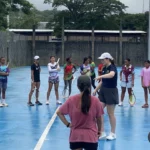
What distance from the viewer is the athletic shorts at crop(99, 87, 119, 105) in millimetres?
11016

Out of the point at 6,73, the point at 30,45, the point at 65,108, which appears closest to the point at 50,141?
the point at 65,108

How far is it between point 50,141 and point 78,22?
5769 cm

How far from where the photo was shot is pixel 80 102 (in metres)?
6.48

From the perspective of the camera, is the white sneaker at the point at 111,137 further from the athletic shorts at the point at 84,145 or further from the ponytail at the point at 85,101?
the ponytail at the point at 85,101

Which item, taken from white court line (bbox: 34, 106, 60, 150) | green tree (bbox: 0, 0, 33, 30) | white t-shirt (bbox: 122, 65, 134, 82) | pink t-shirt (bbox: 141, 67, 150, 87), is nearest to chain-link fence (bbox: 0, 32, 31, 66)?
green tree (bbox: 0, 0, 33, 30)

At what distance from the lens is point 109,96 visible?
36.2 feet

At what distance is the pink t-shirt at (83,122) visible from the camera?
6.46 m

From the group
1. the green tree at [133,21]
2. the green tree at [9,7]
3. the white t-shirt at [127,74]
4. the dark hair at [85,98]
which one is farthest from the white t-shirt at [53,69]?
the green tree at [133,21]

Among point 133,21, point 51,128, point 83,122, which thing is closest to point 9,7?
point 133,21

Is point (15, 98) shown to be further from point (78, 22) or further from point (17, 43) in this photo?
point (78, 22)

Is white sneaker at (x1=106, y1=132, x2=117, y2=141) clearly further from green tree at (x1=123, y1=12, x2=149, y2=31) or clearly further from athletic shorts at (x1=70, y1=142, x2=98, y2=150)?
green tree at (x1=123, y1=12, x2=149, y2=31)

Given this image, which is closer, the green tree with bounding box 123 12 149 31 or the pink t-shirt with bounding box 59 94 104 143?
the pink t-shirt with bounding box 59 94 104 143

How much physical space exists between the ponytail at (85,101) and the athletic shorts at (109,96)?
461 centimetres

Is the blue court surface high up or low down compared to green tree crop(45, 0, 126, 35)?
down
